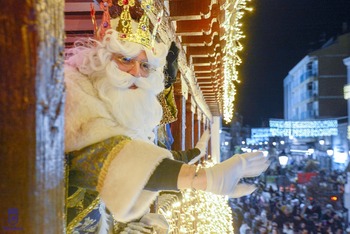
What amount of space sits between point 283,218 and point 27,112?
14.0 meters

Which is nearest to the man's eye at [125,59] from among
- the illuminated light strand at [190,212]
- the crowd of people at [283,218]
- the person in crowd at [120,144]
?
the person in crowd at [120,144]

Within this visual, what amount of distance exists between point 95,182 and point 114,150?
144 millimetres

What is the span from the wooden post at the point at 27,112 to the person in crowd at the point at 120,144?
2.07 ft

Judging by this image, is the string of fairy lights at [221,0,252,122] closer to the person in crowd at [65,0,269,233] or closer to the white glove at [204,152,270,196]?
the person in crowd at [65,0,269,233]

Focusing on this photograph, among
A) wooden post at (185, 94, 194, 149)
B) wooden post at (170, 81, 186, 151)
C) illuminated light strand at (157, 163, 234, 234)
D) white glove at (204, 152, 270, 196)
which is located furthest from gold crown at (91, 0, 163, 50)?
wooden post at (185, 94, 194, 149)

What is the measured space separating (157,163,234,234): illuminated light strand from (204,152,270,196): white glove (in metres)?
1.79

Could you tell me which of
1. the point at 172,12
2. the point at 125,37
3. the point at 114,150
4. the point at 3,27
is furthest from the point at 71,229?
the point at 172,12

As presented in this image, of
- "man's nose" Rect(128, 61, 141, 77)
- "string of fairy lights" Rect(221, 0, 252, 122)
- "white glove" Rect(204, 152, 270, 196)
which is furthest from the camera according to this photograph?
"string of fairy lights" Rect(221, 0, 252, 122)

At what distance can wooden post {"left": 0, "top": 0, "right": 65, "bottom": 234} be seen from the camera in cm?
90

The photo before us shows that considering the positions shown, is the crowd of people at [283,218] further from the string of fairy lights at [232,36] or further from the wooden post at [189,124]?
the wooden post at [189,124]

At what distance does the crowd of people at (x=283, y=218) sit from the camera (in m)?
12.9

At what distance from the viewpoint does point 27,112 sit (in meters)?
0.91

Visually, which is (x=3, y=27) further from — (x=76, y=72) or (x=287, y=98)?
(x=287, y=98)

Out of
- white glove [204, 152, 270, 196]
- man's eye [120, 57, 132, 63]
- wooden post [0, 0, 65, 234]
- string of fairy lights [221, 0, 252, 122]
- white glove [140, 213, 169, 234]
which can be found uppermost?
string of fairy lights [221, 0, 252, 122]
